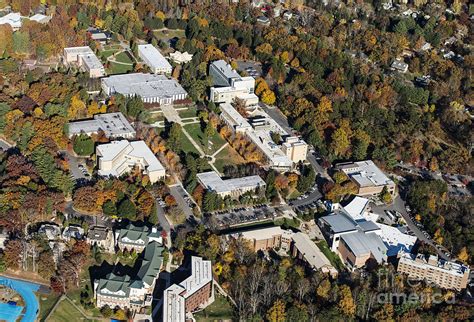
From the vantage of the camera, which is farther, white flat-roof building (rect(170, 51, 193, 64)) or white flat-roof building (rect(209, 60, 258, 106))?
white flat-roof building (rect(170, 51, 193, 64))

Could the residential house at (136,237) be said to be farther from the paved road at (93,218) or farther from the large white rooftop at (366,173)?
the large white rooftop at (366,173)

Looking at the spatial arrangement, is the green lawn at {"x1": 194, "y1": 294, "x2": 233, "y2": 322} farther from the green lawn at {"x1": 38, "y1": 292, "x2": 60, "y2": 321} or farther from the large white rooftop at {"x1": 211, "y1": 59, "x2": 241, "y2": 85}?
the large white rooftop at {"x1": 211, "y1": 59, "x2": 241, "y2": 85}

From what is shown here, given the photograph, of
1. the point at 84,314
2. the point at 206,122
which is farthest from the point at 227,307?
the point at 206,122

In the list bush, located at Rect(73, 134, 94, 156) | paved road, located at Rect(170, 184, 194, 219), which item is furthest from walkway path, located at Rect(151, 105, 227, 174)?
bush, located at Rect(73, 134, 94, 156)

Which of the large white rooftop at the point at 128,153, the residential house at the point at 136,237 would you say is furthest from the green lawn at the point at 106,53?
the residential house at the point at 136,237

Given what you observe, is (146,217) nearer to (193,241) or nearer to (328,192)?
(193,241)

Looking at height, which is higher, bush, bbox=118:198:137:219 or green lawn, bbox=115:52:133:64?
bush, bbox=118:198:137:219

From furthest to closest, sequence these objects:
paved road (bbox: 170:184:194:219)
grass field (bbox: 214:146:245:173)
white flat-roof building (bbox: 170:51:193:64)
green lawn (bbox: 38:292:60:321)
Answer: white flat-roof building (bbox: 170:51:193:64), grass field (bbox: 214:146:245:173), paved road (bbox: 170:184:194:219), green lawn (bbox: 38:292:60:321)
